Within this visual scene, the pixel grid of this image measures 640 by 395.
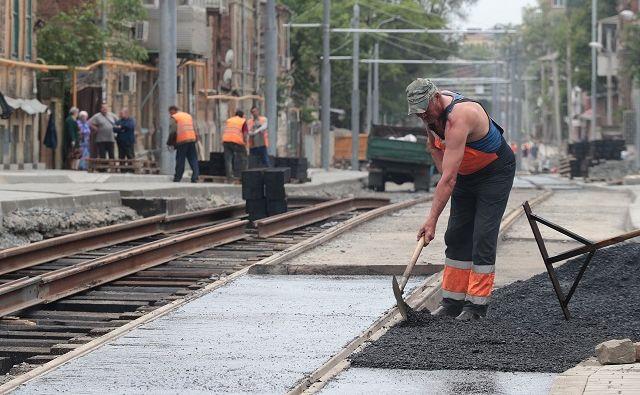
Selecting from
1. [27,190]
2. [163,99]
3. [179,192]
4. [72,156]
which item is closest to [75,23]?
[72,156]

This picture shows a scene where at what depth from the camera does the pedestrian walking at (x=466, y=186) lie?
35.4 ft

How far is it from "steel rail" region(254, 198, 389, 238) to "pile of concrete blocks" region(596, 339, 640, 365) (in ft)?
40.8

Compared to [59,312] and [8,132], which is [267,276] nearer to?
[59,312]

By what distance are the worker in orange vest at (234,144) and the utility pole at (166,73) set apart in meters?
1.33

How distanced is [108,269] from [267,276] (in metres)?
1.56

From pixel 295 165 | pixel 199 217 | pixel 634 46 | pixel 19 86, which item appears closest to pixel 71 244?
pixel 199 217

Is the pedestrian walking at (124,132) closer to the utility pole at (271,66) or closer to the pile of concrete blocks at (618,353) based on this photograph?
the utility pole at (271,66)

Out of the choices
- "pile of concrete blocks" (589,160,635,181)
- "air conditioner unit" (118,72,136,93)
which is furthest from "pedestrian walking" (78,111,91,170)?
"pile of concrete blocks" (589,160,635,181)

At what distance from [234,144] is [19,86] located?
22.5 feet

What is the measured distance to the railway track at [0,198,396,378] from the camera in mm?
11266

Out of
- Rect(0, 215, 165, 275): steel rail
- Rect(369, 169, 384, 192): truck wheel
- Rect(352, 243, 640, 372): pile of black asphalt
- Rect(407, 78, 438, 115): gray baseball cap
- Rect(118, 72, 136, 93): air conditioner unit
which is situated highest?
Rect(118, 72, 136, 93): air conditioner unit

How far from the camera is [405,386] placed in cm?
841

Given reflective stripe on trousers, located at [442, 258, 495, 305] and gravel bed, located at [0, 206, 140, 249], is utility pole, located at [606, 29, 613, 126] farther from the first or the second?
reflective stripe on trousers, located at [442, 258, 495, 305]

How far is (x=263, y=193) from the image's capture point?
2539cm
